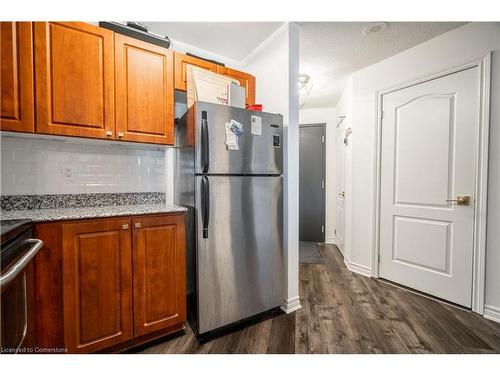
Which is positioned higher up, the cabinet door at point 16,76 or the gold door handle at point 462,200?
the cabinet door at point 16,76

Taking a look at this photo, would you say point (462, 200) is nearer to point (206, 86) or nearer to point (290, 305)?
point (290, 305)

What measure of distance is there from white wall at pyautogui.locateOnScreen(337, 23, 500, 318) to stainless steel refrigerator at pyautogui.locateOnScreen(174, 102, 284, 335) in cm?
141

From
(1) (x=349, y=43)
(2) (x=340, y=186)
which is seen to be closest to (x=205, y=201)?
(1) (x=349, y=43)

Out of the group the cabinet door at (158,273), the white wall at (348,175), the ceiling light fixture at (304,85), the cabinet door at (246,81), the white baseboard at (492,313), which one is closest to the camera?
the cabinet door at (158,273)

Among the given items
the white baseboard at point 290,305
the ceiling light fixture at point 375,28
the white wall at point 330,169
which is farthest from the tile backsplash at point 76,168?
the white wall at point 330,169

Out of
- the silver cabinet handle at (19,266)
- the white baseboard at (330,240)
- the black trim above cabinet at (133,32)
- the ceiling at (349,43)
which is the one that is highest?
the ceiling at (349,43)

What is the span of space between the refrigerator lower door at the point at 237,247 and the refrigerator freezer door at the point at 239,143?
8 centimetres

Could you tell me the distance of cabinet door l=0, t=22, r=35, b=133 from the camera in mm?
1218

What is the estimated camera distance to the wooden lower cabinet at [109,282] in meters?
1.20

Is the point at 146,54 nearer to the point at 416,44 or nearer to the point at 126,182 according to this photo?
the point at 126,182

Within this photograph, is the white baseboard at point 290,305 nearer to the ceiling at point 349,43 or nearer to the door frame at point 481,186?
the door frame at point 481,186

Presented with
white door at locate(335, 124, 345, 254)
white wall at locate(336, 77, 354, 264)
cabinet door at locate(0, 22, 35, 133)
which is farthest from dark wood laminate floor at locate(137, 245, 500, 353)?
cabinet door at locate(0, 22, 35, 133)

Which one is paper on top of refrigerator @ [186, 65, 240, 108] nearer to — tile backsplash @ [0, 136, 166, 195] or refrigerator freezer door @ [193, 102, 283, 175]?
refrigerator freezer door @ [193, 102, 283, 175]

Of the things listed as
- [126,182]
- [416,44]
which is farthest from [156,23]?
[416,44]
